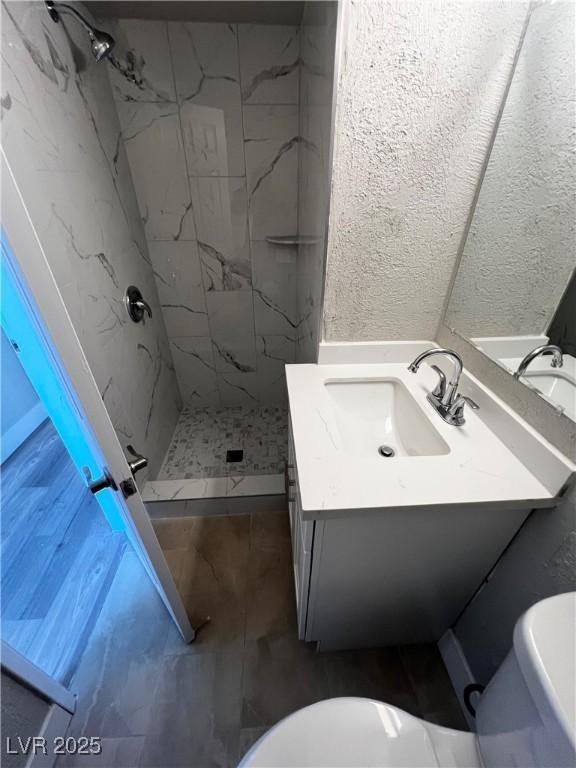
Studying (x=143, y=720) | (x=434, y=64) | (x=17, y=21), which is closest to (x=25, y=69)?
(x=17, y=21)

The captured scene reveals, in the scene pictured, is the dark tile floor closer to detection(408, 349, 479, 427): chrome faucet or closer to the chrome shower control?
detection(408, 349, 479, 427): chrome faucet

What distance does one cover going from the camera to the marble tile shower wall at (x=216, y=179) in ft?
3.92

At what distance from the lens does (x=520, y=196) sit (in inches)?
28.4

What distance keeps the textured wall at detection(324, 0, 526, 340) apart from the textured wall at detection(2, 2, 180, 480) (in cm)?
80

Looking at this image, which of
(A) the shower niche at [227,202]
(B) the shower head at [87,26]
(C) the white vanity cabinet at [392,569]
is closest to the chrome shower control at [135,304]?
(A) the shower niche at [227,202]

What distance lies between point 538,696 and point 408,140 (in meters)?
1.08

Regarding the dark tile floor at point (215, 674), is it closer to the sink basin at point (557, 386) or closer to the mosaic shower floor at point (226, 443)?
the mosaic shower floor at point (226, 443)

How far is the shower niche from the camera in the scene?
1.09 m

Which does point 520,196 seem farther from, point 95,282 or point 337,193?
point 95,282

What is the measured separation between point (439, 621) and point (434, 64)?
152cm

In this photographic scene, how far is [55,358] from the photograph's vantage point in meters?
0.48

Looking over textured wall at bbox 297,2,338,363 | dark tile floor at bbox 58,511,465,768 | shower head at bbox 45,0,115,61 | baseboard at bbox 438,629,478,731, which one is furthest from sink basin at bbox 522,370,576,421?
shower head at bbox 45,0,115,61

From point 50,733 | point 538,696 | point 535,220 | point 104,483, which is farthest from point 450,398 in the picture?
point 50,733

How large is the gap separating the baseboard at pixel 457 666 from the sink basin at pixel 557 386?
0.85 meters
